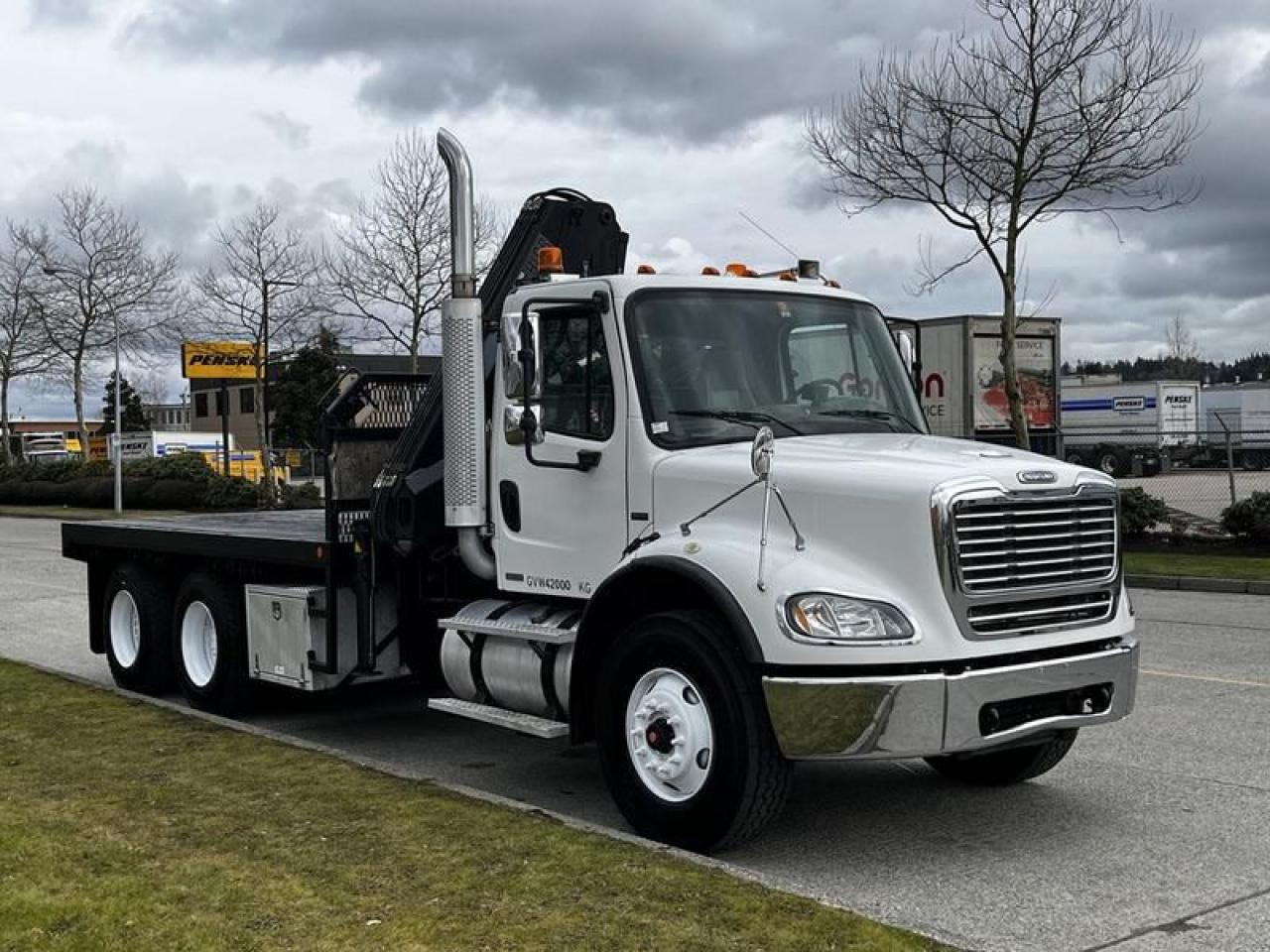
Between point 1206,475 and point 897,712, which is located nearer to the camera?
point 897,712

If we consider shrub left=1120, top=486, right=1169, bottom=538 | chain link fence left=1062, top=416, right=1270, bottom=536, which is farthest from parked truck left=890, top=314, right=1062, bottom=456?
shrub left=1120, top=486, right=1169, bottom=538

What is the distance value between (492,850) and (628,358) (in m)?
2.25

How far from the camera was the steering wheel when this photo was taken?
681 centimetres

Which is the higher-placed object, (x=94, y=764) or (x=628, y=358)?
(x=628, y=358)

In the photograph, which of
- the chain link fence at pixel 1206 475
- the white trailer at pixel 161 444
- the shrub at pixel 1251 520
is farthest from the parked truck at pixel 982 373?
the white trailer at pixel 161 444

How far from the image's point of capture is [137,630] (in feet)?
33.9

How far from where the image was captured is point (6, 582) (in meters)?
19.6

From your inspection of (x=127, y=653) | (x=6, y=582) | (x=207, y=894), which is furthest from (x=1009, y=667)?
(x=6, y=582)

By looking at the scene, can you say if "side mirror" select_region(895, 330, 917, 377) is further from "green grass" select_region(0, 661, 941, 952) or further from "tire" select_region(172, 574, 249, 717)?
"tire" select_region(172, 574, 249, 717)

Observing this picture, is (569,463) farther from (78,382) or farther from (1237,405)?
(1237,405)

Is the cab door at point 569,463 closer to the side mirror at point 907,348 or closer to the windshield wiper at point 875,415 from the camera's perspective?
the windshield wiper at point 875,415

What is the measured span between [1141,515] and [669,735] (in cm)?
1791

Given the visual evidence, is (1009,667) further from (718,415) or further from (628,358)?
(628,358)

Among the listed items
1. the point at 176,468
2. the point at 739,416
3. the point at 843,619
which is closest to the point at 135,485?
the point at 176,468
